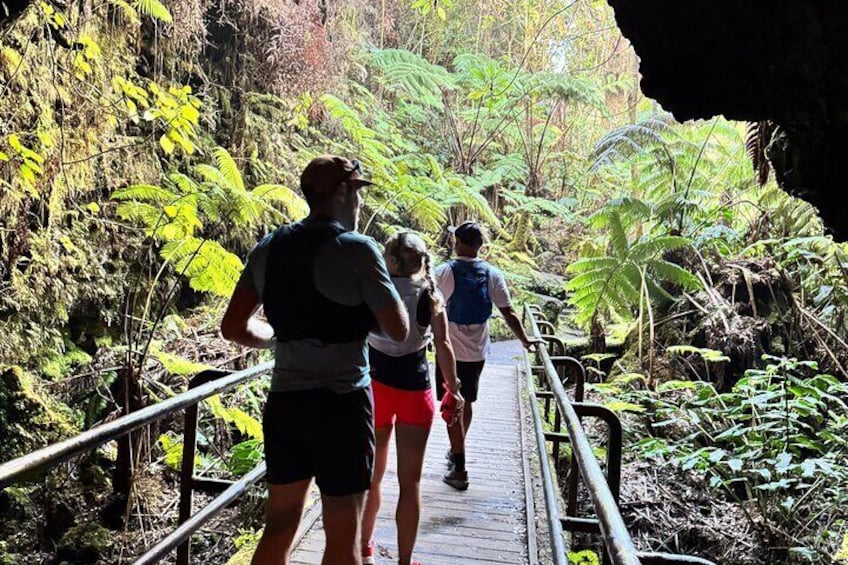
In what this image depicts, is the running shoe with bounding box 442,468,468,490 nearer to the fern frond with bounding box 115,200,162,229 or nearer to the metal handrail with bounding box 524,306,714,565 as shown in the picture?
the metal handrail with bounding box 524,306,714,565

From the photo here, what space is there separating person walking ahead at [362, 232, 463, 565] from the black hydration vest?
2.85 feet

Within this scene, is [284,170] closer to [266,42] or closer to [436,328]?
[266,42]

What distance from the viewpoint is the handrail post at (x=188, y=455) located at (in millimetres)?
2830

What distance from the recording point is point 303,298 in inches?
84.4

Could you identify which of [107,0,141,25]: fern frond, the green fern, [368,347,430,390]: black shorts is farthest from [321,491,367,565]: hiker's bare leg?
the green fern

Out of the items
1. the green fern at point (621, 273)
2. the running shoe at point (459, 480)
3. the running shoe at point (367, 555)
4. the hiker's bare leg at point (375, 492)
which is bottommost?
the running shoe at point (459, 480)

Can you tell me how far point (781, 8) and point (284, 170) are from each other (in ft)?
25.6

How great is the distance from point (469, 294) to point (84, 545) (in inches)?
133

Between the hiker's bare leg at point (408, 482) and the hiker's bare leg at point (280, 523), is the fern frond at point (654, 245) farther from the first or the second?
the hiker's bare leg at point (280, 523)

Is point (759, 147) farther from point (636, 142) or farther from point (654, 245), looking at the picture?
point (636, 142)

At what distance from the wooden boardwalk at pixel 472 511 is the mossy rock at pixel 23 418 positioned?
107 inches

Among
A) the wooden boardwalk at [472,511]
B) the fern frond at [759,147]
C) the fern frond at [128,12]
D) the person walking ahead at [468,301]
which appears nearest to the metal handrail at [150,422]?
the wooden boardwalk at [472,511]

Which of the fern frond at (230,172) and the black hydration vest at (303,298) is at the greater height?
the fern frond at (230,172)

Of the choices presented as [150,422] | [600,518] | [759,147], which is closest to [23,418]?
[150,422]
